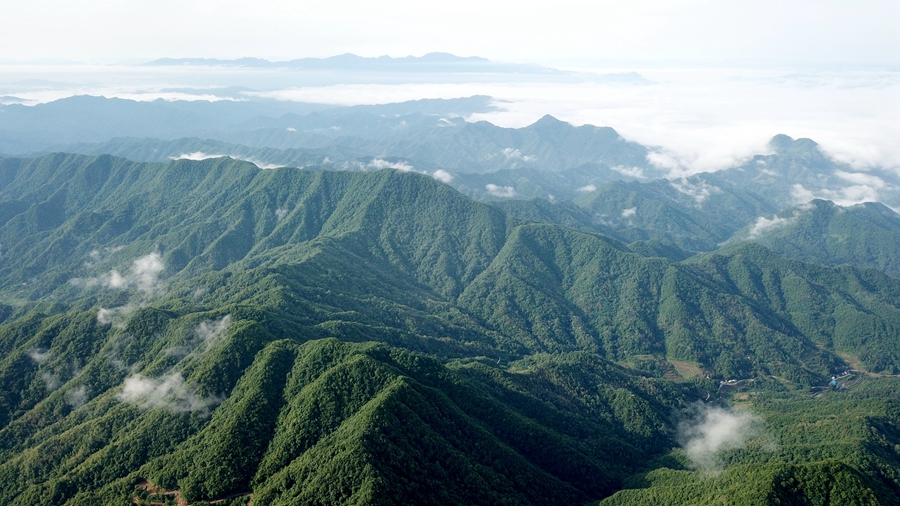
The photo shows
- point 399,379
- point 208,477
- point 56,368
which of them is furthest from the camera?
point 56,368

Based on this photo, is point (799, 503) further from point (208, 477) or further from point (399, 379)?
point (208, 477)

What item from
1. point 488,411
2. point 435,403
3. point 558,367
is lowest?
point 558,367

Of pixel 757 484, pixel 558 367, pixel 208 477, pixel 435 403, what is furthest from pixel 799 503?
pixel 208 477

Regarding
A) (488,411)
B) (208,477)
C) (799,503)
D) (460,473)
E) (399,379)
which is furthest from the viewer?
(488,411)

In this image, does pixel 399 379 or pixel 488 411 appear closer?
pixel 399 379

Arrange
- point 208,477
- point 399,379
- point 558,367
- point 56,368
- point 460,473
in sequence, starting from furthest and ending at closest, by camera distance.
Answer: point 558,367 → point 56,368 → point 399,379 → point 460,473 → point 208,477

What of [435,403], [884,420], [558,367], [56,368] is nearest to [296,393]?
A: [435,403]

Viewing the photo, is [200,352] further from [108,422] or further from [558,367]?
[558,367]

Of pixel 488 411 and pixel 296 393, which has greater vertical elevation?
pixel 296 393

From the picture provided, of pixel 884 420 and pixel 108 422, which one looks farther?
pixel 884 420
